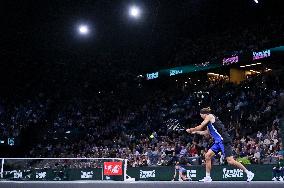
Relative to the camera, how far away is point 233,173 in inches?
674

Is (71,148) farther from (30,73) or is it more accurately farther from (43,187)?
(43,187)

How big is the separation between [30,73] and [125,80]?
7.48 meters

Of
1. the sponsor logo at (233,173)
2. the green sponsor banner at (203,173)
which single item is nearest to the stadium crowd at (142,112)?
the sponsor logo at (233,173)

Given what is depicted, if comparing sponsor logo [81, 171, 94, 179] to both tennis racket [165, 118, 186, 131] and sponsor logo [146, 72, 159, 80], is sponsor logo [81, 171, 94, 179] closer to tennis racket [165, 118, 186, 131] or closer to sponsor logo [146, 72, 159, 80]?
tennis racket [165, 118, 186, 131]

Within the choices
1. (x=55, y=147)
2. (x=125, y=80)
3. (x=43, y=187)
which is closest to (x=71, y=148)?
(x=55, y=147)

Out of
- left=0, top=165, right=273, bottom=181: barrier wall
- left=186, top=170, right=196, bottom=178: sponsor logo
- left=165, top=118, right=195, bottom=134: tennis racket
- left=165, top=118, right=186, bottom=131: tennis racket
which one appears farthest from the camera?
left=165, top=118, right=186, bottom=131: tennis racket

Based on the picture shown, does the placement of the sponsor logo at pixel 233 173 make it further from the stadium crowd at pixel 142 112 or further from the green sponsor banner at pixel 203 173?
the stadium crowd at pixel 142 112

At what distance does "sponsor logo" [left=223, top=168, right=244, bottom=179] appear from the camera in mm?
16984

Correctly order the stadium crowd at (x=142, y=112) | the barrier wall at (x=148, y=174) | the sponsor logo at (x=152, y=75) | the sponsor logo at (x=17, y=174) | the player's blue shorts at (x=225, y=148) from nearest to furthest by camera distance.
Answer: the player's blue shorts at (x=225, y=148)
the barrier wall at (x=148, y=174)
the sponsor logo at (x=17, y=174)
the stadium crowd at (x=142, y=112)
the sponsor logo at (x=152, y=75)

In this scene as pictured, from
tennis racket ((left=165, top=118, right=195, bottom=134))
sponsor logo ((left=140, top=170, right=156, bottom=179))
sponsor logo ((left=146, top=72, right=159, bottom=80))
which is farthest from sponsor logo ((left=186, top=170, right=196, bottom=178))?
sponsor logo ((left=146, top=72, right=159, bottom=80))

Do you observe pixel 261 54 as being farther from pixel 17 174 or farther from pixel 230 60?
pixel 17 174

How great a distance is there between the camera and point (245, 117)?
872 inches

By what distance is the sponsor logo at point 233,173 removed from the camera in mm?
16984

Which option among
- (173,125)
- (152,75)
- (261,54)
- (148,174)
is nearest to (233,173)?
(148,174)
